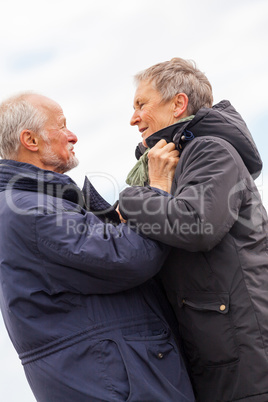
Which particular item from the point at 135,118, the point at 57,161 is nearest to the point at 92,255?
the point at 57,161

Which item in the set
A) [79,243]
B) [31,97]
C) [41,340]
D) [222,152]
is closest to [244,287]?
[222,152]

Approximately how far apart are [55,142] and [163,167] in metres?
0.78

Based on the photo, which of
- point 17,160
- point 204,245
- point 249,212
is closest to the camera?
point 204,245

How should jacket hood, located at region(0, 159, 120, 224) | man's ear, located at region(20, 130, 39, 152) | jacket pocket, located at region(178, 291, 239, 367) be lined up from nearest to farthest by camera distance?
1. jacket pocket, located at region(178, 291, 239, 367)
2. jacket hood, located at region(0, 159, 120, 224)
3. man's ear, located at region(20, 130, 39, 152)

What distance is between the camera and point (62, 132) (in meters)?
3.34

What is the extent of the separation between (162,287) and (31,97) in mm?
1508

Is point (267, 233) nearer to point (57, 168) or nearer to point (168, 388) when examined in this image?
point (168, 388)

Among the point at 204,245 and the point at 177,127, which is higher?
the point at 177,127

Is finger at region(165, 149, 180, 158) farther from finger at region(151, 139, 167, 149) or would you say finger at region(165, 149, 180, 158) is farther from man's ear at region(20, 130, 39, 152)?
man's ear at region(20, 130, 39, 152)

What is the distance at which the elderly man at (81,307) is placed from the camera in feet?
8.45

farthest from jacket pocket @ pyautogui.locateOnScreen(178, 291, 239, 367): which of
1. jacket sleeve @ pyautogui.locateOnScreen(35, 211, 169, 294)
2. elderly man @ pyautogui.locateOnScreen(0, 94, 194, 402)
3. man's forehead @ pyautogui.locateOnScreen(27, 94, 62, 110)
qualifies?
man's forehead @ pyautogui.locateOnScreen(27, 94, 62, 110)

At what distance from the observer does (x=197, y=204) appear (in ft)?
8.32

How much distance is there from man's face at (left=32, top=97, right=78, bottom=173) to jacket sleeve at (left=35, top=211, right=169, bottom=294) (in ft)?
2.26

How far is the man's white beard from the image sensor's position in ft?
10.7
